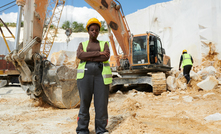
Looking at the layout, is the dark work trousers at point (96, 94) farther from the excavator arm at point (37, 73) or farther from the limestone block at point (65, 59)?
the limestone block at point (65, 59)

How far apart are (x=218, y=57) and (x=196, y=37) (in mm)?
2655

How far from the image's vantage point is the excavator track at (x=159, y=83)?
5.99 m

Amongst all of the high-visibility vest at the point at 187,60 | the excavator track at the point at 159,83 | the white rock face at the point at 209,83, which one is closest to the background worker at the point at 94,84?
the excavator track at the point at 159,83

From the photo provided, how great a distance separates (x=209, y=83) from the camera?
5938 mm

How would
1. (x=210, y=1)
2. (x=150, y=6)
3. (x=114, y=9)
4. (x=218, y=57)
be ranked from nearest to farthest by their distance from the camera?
1. (x=114, y=9)
2. (x=218, y=57)
3. (x=210, y=1)
4. (x=150, y=6)

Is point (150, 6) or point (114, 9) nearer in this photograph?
point (114, 9)

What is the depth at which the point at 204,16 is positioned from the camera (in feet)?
45.9

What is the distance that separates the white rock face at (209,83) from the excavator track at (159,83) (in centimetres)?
115

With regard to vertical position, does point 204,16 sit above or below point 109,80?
above

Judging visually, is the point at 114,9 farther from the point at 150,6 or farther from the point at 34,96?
the point at 150,6

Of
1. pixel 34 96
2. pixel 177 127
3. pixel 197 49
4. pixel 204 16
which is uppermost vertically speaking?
pixel 204 16

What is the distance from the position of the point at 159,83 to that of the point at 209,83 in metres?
1.68

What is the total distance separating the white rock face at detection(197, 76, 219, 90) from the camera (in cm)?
593

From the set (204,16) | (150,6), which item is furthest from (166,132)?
(150,6)
